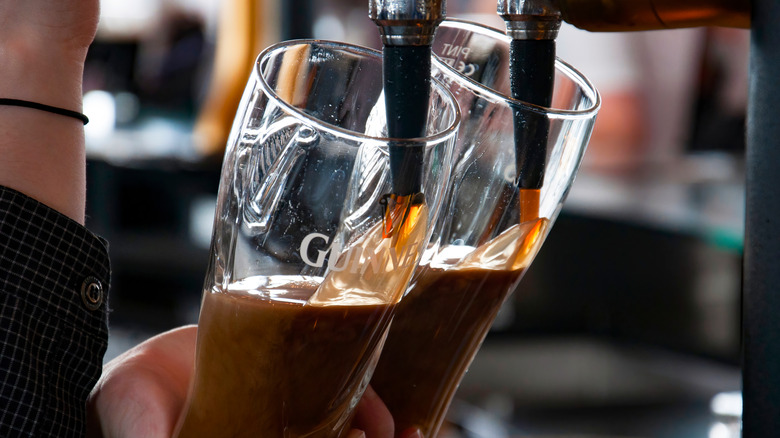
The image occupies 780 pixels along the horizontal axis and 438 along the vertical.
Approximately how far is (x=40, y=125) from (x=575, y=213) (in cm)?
210

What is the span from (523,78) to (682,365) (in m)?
1.83

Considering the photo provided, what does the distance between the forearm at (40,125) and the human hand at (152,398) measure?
5.3 inches

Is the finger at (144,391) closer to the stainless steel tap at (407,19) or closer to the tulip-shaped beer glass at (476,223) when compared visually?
the tulip-shaped beer glass at (476,223)

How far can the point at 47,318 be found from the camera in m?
0.56

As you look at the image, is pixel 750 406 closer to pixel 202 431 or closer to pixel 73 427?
pixel 202 431

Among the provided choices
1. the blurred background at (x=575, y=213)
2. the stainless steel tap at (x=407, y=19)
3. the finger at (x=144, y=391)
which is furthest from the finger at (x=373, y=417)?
the blurred background at (x=575, y=213)

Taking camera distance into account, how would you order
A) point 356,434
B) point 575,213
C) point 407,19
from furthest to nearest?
point 575,213 → point 356,434 → point 407,19

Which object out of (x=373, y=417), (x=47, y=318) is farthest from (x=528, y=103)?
(x=47, y=318)

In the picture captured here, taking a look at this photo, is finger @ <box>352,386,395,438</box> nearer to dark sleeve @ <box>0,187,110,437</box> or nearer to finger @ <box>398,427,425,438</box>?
finger @ <box>398,427,425,438</box>

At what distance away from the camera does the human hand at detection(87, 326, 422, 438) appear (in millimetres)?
548

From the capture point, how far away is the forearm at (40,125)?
21.7 inches

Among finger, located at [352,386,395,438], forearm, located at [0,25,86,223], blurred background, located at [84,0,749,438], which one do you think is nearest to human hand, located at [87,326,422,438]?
finger, located at [352,386,395,438]

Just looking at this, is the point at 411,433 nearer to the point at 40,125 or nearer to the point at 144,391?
the point at 144,391

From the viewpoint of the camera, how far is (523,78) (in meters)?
0.48
